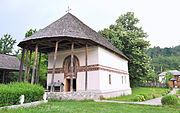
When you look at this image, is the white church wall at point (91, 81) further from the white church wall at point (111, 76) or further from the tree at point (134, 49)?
the tree at point (134, 49)

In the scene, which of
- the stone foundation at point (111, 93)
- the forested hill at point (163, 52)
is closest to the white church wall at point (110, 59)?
the stone foundation at point (111, 93)

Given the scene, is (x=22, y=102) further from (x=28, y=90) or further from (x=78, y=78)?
(x=78, y=78)

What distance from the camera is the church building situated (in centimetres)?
1305

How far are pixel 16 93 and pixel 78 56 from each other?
32.0 ft

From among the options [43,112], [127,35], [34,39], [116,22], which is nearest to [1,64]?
[34,39]

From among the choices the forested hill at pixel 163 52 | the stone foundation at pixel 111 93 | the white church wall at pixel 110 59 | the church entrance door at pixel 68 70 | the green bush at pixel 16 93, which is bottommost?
the stone foundation at pixel 111 93

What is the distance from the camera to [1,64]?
56.2 feet

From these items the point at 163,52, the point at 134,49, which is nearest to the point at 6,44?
the point at 134,49

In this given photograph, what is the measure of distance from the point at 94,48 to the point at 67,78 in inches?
193

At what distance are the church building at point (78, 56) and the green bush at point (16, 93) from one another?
10.8 ft

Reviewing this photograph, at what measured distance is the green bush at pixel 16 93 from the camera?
703cm

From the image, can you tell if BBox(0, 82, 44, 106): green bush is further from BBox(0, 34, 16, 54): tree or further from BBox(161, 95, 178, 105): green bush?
BBox(0, 34, 16, 54): tree

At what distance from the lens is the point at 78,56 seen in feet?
55.4

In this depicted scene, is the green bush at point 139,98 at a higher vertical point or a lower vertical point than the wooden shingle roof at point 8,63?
lower
